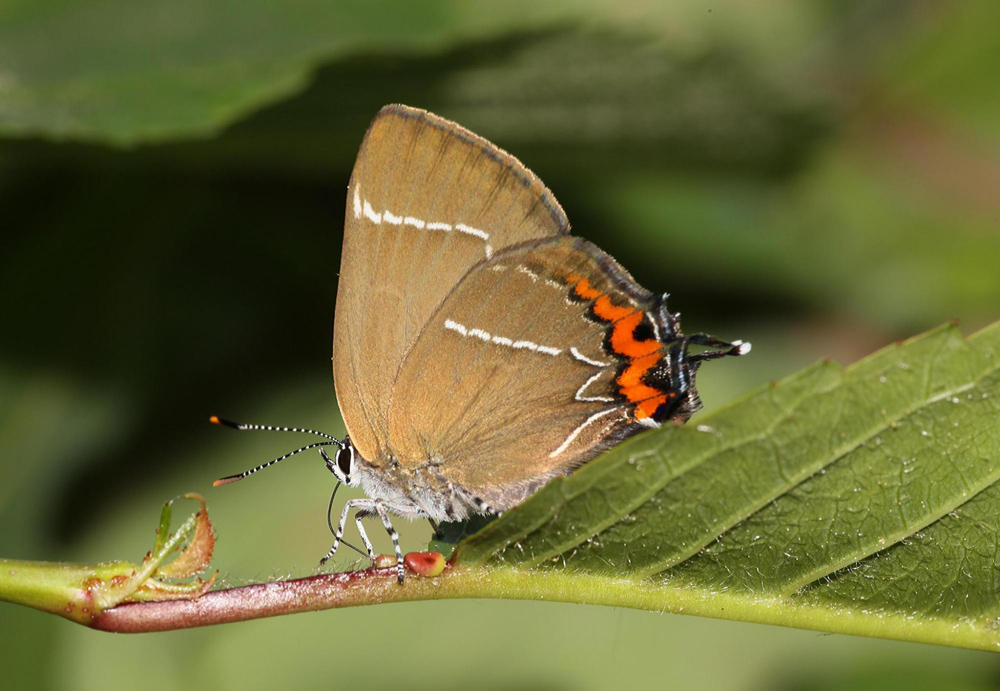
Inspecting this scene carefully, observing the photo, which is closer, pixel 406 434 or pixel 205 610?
pixel 205 610

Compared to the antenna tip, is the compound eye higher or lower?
lower

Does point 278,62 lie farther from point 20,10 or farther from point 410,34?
point 20,10

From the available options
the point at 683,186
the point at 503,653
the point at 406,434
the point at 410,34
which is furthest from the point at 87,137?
the point at 683,186

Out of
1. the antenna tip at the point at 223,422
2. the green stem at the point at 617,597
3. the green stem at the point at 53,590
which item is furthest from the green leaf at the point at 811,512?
the antenna tip at the point at 223,422

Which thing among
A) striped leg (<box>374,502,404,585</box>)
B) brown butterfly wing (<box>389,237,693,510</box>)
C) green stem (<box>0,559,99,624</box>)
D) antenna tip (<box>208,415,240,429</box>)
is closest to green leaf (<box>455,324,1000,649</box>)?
striped leg (<box>374,502,404,585</box>)

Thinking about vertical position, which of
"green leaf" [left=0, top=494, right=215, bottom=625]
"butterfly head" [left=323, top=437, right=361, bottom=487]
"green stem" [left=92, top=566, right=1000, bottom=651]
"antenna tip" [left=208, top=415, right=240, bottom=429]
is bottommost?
"green stem" [left=92, top=566, right=1000, bottom=651]

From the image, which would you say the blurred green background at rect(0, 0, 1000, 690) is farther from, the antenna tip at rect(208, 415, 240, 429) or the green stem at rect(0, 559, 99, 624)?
the green stem at rect(0, 559, 99, 624)
